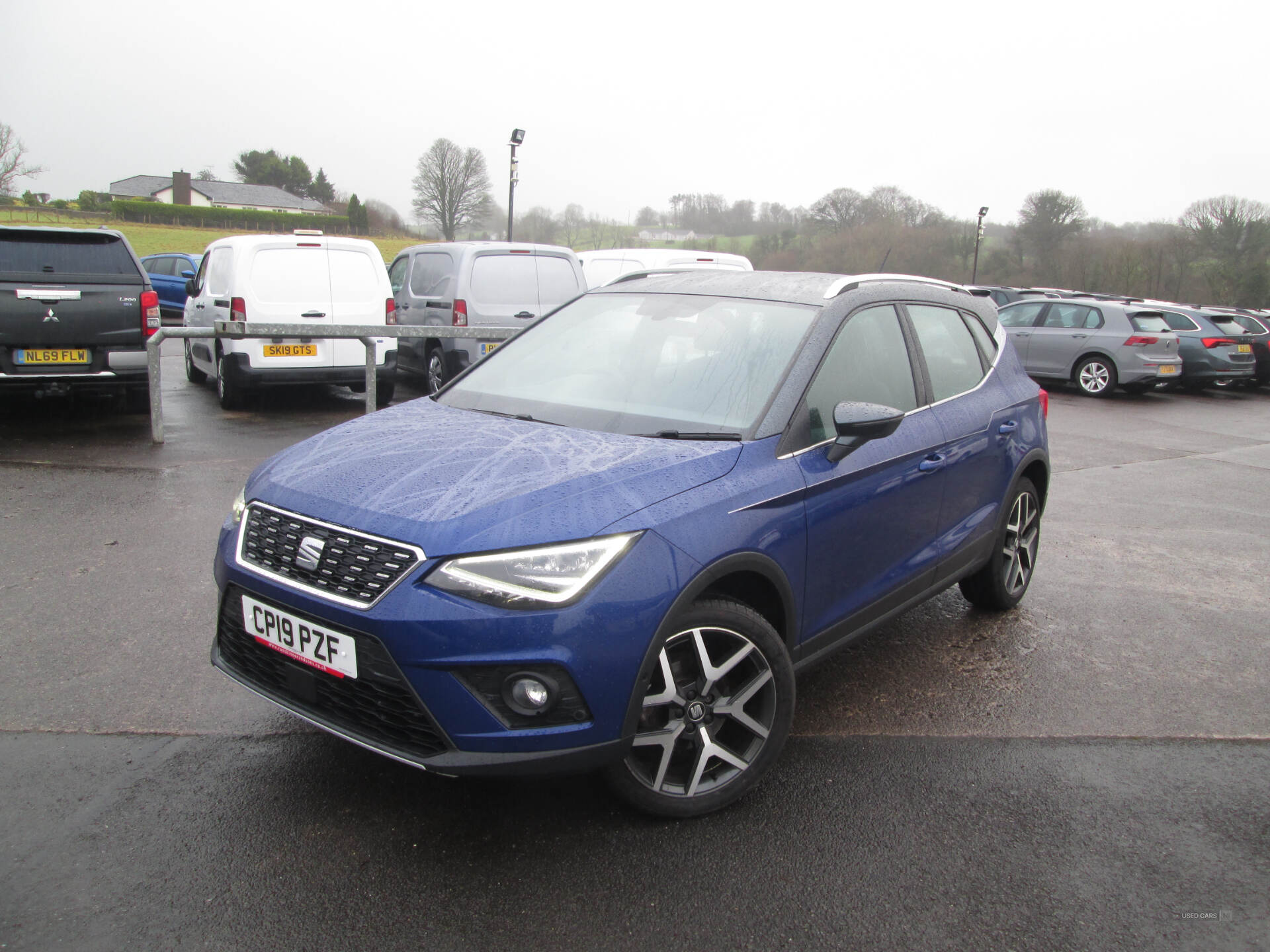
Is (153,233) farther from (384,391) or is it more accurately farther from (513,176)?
(384,391)

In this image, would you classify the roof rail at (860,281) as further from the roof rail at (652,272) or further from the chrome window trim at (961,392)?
the roof rail at (652,272)

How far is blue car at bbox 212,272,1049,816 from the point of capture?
249 centimetres

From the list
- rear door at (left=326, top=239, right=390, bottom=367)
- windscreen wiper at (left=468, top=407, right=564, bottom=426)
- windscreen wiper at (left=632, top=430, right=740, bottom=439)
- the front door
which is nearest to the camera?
A: windscreen wiper at (left=632, top=430, right=740, bottom=439)

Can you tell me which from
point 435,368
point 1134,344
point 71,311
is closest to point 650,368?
point 71,311

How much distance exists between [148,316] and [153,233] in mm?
59443

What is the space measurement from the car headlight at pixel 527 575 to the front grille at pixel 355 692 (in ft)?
0.91

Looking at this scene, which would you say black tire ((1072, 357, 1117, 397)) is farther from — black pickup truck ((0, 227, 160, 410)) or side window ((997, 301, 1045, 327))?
black pickup truck ((0, 227, 160, 410))

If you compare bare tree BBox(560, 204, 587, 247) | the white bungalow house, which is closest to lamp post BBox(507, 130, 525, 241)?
bare tree BBox(560, 204, 587, 247)

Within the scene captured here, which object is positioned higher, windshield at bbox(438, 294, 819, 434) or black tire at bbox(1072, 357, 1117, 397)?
windshield at bbox(438, 294, 819, 434)

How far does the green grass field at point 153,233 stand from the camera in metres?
52.8

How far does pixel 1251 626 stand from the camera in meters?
4.97

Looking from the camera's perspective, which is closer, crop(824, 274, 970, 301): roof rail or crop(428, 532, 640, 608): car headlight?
crop(428, 532, 640, 608): car headlight

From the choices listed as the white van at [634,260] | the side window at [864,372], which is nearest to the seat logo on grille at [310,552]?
the side window at [864,372]

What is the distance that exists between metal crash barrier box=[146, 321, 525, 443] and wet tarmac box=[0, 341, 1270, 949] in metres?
3.49
